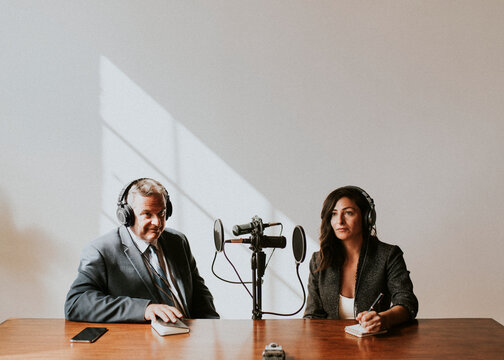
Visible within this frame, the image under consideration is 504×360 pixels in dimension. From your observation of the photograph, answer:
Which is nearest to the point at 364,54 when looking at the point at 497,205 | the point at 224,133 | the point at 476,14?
the point at 476,14

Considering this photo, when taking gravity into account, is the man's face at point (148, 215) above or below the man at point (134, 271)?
above

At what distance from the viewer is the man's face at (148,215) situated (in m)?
2.42

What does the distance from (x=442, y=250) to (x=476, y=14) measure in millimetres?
1847

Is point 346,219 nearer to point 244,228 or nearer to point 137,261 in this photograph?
point 244,228

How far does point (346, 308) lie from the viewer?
2562 mm

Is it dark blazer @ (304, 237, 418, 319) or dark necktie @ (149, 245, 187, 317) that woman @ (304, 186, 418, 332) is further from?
dark necktie @ (149, 245, 187, 317)

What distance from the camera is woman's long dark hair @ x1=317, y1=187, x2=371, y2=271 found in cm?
265

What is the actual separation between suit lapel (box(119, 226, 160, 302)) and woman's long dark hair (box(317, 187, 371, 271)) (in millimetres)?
906

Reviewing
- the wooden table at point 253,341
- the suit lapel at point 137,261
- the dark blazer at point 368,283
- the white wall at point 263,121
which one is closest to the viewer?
the wooden table at point 253,341

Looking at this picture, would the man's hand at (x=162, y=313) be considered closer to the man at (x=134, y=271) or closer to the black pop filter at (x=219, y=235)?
the man at (x=134, y=271)

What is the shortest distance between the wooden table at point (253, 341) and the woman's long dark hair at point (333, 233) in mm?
461

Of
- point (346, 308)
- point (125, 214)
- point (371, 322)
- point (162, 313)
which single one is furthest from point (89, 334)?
point (346, 308)

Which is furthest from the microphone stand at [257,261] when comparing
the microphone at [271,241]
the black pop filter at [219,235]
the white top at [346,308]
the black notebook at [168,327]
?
the white top at [346,308]

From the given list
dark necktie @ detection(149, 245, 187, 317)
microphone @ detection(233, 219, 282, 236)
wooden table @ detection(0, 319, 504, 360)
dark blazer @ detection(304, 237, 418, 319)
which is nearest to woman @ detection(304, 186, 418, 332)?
dark blazer @ detection(304, 237, 418, 319)
